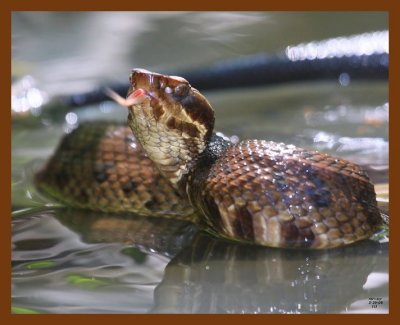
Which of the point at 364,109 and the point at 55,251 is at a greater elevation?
the point at 364,109

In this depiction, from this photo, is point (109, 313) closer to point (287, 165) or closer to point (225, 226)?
point (225, 226)

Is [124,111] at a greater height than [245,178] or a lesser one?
greater

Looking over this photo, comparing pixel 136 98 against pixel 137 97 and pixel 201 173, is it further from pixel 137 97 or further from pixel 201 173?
pixel 201 173

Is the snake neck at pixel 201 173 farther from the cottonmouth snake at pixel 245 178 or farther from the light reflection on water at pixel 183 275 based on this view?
the light reflection on water at pixel 183 275

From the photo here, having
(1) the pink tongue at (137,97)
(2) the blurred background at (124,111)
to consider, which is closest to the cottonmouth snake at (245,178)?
(1) the pink tongue at (137,97)

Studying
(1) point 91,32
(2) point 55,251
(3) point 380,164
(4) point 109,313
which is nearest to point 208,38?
(1) point 91,32

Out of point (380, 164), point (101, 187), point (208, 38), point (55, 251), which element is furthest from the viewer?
point (208, 38)

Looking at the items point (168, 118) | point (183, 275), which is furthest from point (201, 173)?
point (183, 275)
